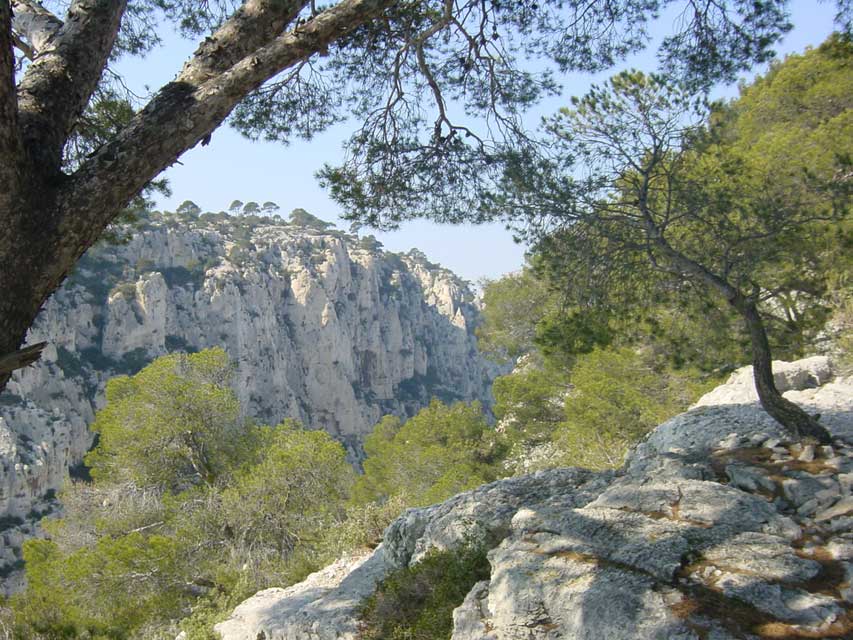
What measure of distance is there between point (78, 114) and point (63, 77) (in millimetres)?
120

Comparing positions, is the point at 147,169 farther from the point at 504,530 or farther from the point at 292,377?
the point at 292,377

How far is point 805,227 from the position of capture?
4789mm

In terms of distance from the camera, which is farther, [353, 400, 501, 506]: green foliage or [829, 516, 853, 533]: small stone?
[353, 400, 501, 506]: green foliage

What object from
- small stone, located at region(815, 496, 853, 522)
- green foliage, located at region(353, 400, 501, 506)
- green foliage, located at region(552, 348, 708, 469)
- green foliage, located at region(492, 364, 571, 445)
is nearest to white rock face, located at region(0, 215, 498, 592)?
green foliage, located at region(353, 400, 501, 506)

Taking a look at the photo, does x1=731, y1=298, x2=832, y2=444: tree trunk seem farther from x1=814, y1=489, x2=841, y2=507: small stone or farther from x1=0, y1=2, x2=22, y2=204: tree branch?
x1=0, y1=2, x2=22, y2=204: tree branch

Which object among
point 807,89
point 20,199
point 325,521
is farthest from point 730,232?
point 325,521

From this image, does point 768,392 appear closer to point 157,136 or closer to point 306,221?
point 157,136

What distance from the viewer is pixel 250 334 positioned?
42.3 metres

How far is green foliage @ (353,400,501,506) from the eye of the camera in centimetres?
1201

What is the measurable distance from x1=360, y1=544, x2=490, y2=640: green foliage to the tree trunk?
224 cm

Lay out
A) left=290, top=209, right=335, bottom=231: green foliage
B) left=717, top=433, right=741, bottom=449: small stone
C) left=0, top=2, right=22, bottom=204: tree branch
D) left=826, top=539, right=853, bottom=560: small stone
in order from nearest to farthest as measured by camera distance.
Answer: left=0, top=2, right=22, bottom=204: tree branch
left=826, top=539, right=853, bottom=560: small stone
left=717, top=433, right=741, bottom=449: small stone
left=290, top=209, right=335, bottom=231: green foliage

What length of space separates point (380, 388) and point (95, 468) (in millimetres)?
42576

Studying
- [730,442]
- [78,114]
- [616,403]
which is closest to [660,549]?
[730,442]

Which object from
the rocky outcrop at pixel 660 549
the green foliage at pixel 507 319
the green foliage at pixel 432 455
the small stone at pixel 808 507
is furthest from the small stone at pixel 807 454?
the green foliage at pixel 507 319
